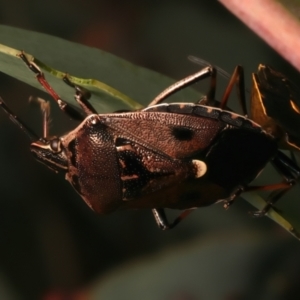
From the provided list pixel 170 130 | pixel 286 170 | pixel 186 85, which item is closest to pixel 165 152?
pixel 170 130

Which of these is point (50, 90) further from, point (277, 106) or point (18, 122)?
point (277, 106)

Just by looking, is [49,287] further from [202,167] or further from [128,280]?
[202,167]

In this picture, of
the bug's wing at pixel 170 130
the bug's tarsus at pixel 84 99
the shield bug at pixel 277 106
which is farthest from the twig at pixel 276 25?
the bug's tarsus at pixel 84 99

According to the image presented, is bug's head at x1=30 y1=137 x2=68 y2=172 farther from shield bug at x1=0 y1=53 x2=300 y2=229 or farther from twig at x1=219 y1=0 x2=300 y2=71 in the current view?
twig at x1=219 y1=0 x2=300 y2=71

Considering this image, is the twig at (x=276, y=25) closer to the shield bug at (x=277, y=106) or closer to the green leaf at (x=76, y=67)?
the shield bug at (x=277, y=106)

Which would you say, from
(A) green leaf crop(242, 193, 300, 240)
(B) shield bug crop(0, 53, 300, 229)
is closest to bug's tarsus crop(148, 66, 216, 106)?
(B) shield bug crop(0, 53, 300, 229)

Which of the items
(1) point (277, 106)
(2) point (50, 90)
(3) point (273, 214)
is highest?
(1) point (277, 106)

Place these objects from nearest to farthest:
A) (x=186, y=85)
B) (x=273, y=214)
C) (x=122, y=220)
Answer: (x=273, y=214) → (x=186, y=85) → (x=122, y=220)
